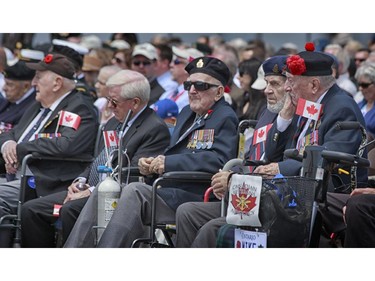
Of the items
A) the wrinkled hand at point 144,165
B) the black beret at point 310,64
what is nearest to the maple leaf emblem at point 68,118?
the wrinkled hand at point 144,165

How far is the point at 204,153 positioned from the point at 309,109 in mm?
964

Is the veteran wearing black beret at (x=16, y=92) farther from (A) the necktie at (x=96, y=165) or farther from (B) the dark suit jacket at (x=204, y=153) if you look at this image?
(B) the dark suit jacket at (x=204, y=153)

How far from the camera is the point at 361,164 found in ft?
20.3

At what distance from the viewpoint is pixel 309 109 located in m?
7.24

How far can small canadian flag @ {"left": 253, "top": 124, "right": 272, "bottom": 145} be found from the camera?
26.0ft

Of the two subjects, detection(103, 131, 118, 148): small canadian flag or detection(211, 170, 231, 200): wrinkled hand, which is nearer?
detection(211, 170, 231, 200): wrinkled hand

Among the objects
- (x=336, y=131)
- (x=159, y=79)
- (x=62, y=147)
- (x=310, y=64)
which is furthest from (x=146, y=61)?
(x=336, y=131)

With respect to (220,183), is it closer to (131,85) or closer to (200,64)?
(200,64)

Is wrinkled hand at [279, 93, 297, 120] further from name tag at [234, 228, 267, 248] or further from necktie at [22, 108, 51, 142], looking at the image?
necktie at [22, 108, 51, 142]

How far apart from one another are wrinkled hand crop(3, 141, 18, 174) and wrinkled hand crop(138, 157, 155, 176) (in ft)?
5.24

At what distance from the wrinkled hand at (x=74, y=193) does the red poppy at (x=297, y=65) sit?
2109 mm

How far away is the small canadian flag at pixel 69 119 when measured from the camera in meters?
9.06

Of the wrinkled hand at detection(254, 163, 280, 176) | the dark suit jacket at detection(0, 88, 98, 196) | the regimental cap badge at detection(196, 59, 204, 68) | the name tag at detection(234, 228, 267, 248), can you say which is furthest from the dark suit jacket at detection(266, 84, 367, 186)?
the dark suit jacket at detection(0, 88, 98, 196)

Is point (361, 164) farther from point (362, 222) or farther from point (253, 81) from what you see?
point (253, 81)
